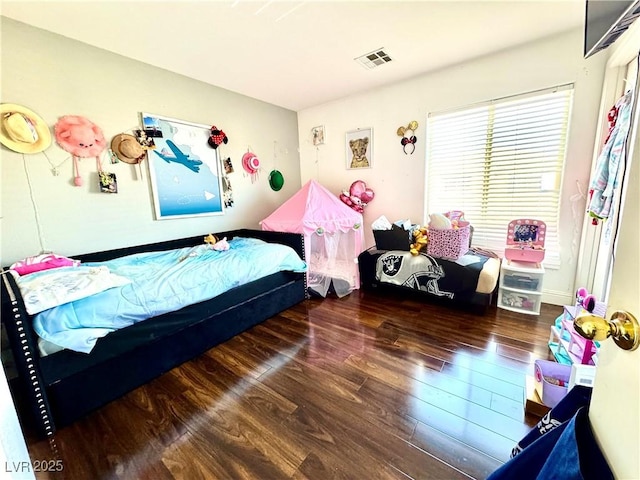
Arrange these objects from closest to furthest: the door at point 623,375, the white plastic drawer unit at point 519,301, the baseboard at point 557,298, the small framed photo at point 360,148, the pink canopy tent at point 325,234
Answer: the door at point 623,375
the white plastic drawer unit at point 519,301
the baseboard at point 557,298
the pink canopy tent at point 325,234
the small framed photo at point 360,148

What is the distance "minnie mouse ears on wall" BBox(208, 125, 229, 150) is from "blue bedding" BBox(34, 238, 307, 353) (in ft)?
3.74


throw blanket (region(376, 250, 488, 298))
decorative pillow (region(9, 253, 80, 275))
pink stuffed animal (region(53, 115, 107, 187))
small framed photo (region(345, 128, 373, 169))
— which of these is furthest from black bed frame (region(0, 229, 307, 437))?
small framed photo (region(345, 128, 373, 169))

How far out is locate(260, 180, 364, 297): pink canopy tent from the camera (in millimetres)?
2727

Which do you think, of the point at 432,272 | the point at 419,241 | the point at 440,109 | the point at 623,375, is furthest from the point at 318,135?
the point at 623,375

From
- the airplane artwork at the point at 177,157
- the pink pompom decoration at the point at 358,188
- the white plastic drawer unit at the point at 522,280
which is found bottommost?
the white plastic drawer unit at the point at 522,280

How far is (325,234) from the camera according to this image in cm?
280

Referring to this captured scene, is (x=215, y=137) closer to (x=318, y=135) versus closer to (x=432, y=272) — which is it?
(x=318, y=135)

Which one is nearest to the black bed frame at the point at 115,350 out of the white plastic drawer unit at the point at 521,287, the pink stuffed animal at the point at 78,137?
the pink stuffed animal at the point at 78,137

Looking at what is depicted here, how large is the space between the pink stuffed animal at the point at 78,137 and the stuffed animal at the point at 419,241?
2.89 metres

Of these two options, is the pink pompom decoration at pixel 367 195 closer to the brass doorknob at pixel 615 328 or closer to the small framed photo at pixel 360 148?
the small framed photo at pixel 360 148

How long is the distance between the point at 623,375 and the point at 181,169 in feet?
9.93

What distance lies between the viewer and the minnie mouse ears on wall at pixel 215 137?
277 centimetres

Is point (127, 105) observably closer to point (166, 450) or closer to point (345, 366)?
point (166, 450)

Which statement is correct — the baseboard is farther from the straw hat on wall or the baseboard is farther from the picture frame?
the straw hat on wall
